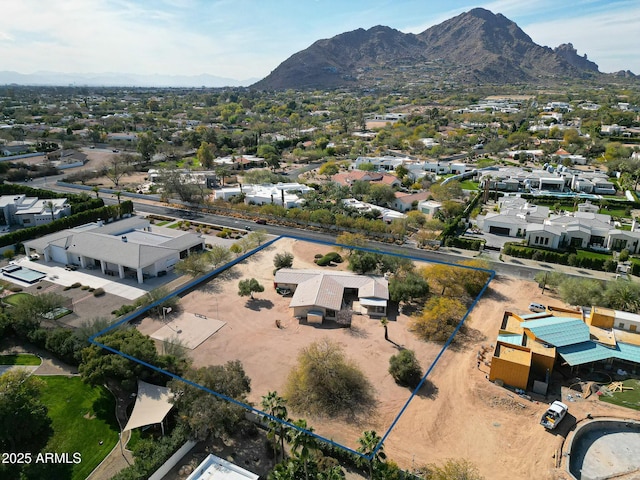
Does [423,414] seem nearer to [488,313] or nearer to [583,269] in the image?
[488,313]

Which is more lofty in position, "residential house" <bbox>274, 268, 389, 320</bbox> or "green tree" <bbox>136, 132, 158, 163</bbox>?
"green tree" <bbox>136, 132, 158, 163</bbox>

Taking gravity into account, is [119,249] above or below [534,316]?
above

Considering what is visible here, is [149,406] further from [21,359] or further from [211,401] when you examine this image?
[21,359]

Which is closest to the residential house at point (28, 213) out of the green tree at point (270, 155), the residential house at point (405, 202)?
the green tree at point (270, 155)

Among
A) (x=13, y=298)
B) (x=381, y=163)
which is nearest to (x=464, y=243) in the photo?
(x=381, y=163)

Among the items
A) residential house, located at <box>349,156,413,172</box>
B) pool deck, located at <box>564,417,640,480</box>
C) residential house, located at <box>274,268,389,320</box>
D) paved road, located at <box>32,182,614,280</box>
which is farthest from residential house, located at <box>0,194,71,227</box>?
pool deck, located at <box>564,417,640,480</box>

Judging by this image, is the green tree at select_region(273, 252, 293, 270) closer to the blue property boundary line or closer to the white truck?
the blue property boundary line

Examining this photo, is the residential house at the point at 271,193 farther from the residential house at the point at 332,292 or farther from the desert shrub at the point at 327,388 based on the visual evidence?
the desert shrub at the point at 327,388
